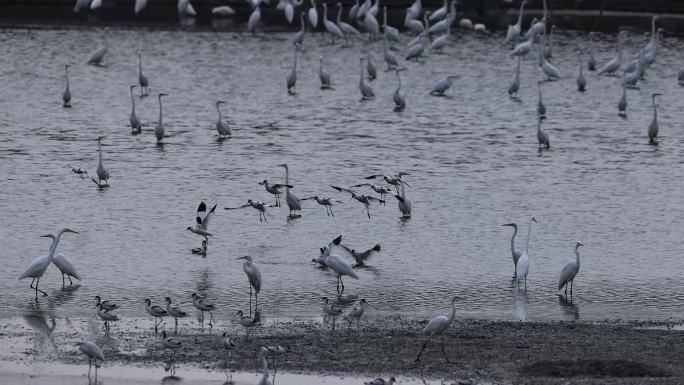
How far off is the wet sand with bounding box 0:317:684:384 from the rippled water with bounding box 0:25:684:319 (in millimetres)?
728

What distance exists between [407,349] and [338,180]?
29.5ft

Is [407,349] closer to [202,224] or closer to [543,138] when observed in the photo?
[202,224]

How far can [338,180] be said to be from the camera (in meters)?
21.0

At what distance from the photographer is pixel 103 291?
14656 mm

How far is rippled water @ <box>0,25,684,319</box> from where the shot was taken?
15.0 meters


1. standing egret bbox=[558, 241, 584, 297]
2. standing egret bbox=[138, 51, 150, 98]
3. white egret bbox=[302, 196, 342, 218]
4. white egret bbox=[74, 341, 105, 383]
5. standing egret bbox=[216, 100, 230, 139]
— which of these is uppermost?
white egret bbox=[74, 341, 105, 383]

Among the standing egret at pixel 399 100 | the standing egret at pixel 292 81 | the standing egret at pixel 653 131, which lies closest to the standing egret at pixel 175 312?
the standing egret at pixel 653 131

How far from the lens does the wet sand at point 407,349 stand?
11.5 meters

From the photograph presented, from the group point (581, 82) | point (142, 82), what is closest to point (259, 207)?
point (142, 82)

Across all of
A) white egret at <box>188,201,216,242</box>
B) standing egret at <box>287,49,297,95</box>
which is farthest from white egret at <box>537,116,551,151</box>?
white egret at <box>188,201,216,242</box>

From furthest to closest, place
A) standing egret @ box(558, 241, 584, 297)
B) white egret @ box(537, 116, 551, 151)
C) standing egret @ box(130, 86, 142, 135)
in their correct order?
standing egret @ box(130, 86, 142, 135) < white egret @ box(537, 116, 551, 151) < standing egret @ box(558, 241, 584, 297)

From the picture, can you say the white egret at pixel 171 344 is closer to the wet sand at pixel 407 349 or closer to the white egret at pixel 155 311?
the wet sand at pixel 407 349

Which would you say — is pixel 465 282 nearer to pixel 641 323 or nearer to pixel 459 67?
pixel 641 323

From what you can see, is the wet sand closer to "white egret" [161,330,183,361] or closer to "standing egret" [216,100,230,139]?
"white egret" [161,330,183,361]
